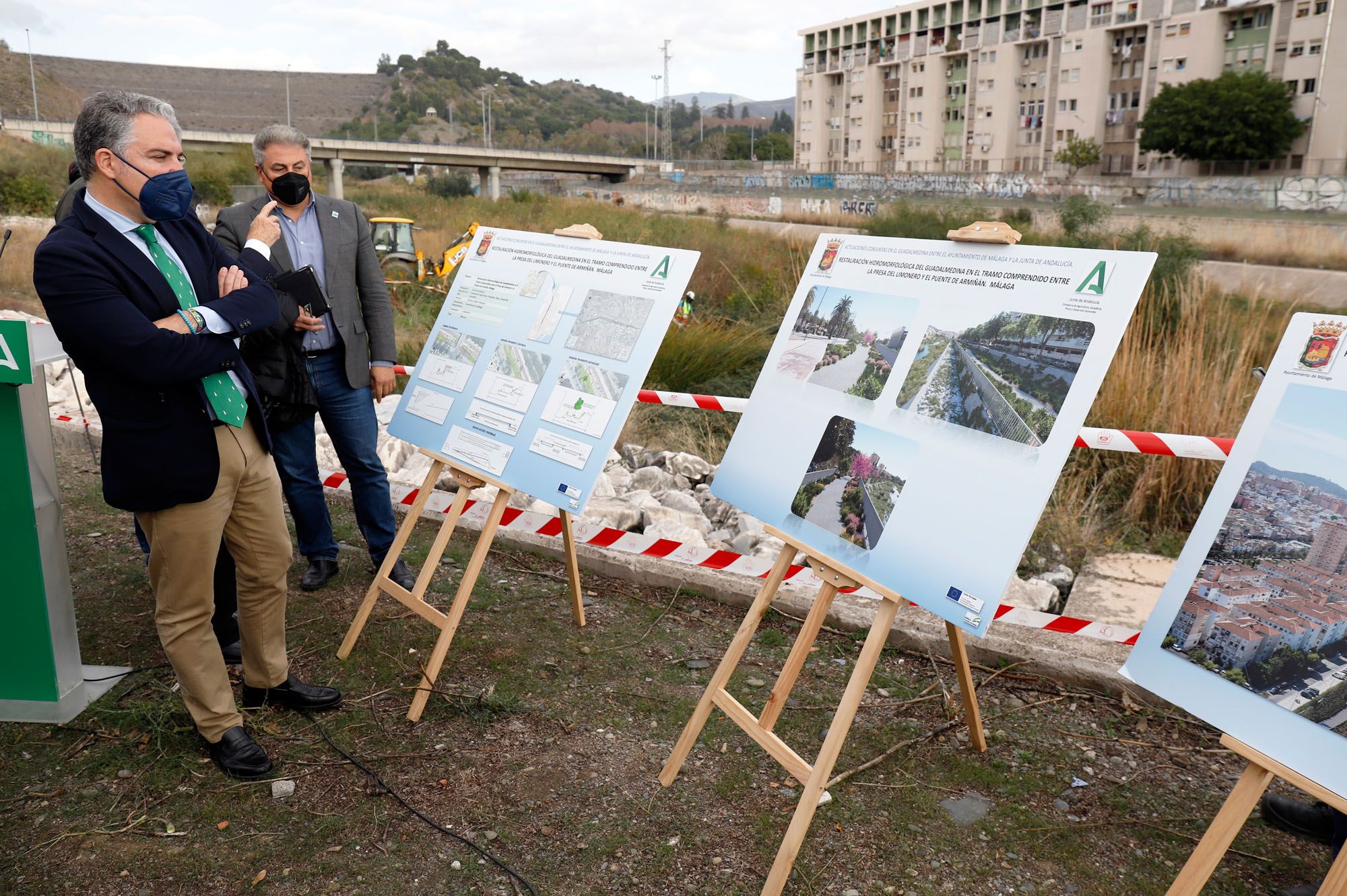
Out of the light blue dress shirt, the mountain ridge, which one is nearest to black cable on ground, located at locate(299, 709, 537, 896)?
the light blue dress shirt

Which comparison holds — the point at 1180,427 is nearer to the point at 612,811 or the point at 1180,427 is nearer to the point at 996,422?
the point at 996,422

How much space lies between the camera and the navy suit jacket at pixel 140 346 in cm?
257

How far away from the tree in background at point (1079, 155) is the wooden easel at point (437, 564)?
57536 millimetres

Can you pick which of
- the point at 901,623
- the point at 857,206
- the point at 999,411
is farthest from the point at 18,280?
the point at 857,206

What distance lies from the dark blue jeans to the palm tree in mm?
2267

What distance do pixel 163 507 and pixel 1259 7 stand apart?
200 ft

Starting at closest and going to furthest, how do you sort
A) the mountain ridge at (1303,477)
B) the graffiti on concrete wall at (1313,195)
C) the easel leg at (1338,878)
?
the easel leg at (1338,878) → the mountain ridge at (1303,477) → the graffiti on concrete wall at (1313,195)

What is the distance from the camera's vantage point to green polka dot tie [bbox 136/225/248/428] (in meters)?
2.80

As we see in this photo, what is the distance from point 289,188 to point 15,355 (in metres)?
1.28

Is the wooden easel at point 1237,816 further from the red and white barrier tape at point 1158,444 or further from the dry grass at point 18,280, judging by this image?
the dry grass at point 18,280

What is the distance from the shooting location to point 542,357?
378 centimetres

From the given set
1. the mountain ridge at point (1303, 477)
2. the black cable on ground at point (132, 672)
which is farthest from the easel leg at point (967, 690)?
the black cable on ground at point (132, 672)

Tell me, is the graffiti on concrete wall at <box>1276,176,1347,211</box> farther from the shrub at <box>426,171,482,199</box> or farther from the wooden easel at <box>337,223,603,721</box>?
the shrub at <box>426,171,482,199</box>

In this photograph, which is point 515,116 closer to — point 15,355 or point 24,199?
point 24,199
